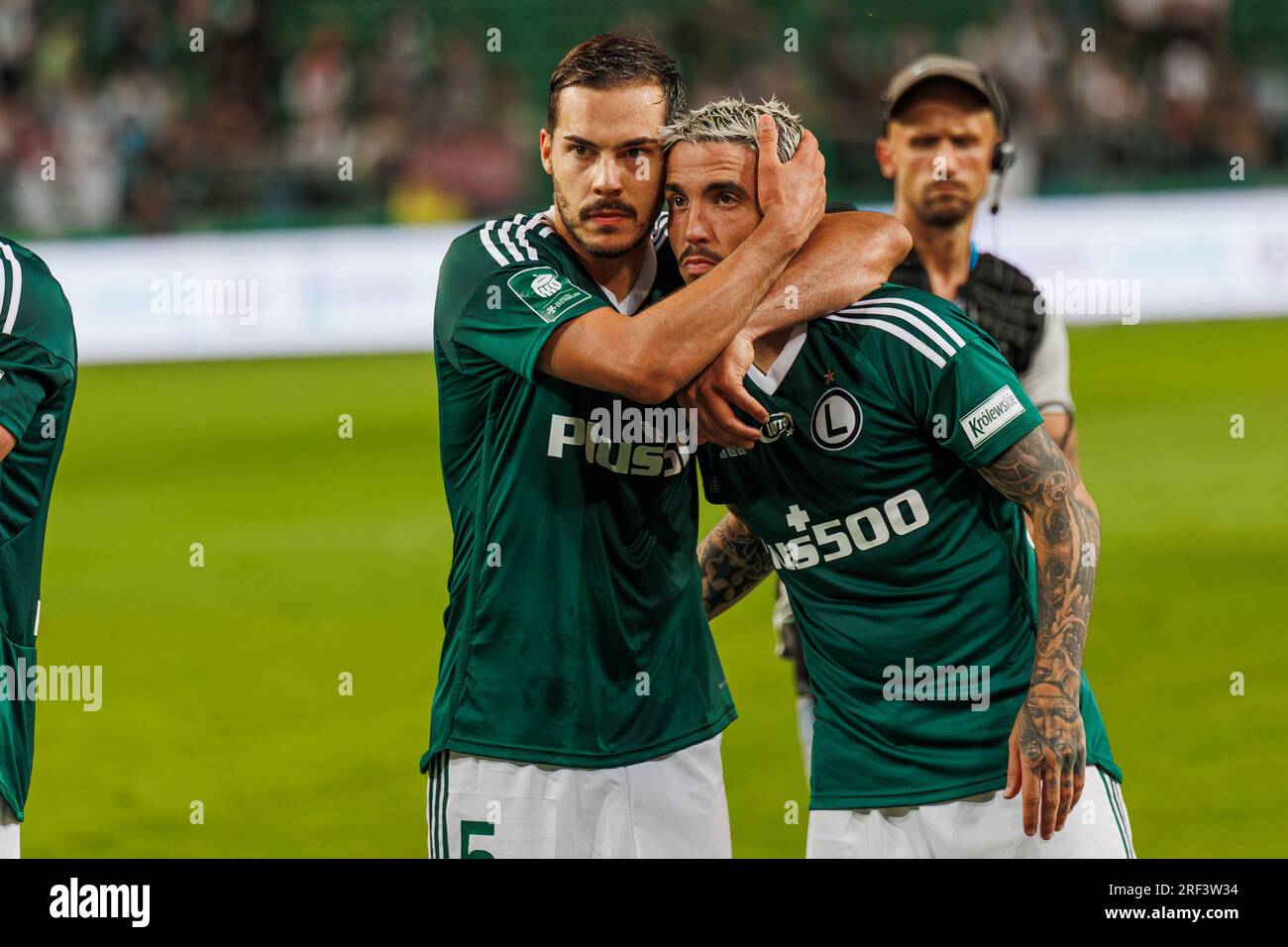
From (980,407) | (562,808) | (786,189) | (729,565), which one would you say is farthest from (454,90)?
(980,407)

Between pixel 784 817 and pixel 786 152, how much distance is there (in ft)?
11.3

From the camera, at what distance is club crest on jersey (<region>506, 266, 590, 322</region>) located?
143 inches

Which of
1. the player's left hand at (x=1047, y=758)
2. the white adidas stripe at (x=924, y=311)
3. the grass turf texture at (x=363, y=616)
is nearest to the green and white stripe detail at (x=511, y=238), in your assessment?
the white adidas stripe at (x=924, y=311)

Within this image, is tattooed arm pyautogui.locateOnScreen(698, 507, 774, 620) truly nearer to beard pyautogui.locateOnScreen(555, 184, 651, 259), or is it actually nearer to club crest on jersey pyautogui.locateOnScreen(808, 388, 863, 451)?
club crest on jersey pyautogui.locateOnScreen(808, 388, 863, 451)

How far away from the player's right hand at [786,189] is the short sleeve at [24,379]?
156cm

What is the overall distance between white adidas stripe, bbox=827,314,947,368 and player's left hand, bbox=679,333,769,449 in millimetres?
242

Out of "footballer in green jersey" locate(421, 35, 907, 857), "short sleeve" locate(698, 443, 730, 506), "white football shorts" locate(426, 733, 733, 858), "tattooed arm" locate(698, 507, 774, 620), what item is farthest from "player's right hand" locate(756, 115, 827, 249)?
"white football shorts" locate(426, 733, 733, 858)

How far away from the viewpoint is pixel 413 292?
1759 centimetres

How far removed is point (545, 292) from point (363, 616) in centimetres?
655

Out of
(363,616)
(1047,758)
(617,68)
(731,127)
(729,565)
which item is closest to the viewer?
(1047,758)

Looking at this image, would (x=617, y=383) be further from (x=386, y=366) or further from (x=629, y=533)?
(x=386, y=366)

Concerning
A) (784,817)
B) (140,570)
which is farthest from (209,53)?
(784,817)

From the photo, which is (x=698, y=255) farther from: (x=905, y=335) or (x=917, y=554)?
(x=917, y=554)

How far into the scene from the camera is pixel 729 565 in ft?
14.1
